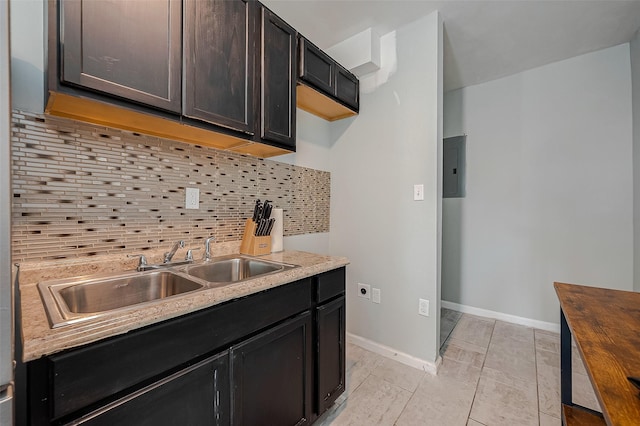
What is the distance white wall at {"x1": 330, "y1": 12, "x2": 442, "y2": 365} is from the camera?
1991 millimetres

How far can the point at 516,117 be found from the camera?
109 inches

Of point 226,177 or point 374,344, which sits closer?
point 226,177

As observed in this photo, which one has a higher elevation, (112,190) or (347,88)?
(347,88)

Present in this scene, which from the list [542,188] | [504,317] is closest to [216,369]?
[504,317]

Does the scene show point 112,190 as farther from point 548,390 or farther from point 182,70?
point 548,390

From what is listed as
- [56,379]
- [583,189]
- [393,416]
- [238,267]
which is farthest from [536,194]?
[56,379]

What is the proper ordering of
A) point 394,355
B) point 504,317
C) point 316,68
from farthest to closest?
point 504,317 → point 394,355 → point 316,68

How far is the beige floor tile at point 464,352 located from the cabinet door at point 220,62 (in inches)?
89.5

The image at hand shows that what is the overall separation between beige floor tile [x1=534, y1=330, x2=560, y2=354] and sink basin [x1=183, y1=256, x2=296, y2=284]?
2.41 m

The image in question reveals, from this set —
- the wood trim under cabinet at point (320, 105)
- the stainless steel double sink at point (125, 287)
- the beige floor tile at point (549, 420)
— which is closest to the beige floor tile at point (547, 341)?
the beige floor tile at point (549, 420)

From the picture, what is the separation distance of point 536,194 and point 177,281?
3193 mm

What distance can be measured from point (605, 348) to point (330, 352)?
43.8 inches

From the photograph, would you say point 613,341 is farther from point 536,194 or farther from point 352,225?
point 536,194

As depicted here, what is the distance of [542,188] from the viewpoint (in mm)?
2643
